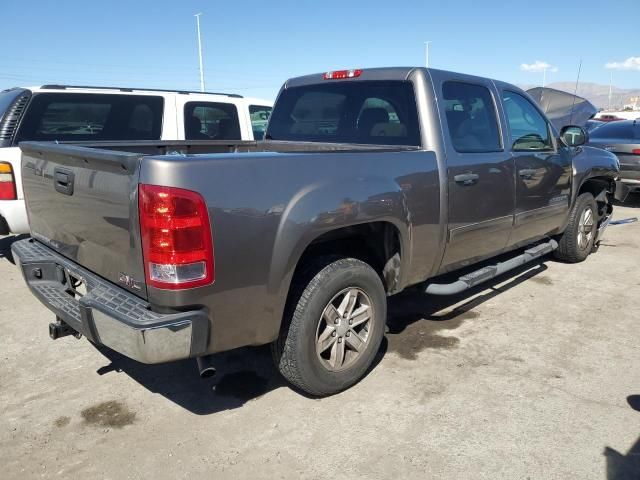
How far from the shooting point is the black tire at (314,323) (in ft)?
9.19

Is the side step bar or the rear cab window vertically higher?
the rear cab window

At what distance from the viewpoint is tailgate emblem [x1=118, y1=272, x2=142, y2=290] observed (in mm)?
2391

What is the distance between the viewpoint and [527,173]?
14.3 ft

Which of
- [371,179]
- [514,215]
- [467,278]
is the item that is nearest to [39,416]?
[371,179]

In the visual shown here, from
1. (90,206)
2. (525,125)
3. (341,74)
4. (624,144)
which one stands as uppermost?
(341,74)

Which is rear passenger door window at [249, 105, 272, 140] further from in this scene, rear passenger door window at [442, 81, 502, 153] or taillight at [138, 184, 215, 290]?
taillight at [138, 184, 215, 290]

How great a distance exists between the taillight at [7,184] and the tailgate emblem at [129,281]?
3.33 m

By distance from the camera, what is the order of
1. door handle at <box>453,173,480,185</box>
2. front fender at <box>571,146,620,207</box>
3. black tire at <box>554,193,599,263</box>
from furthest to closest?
black tire at <box>554,193,599,263</box>, front fender at <box>571,146,620,207</box>, door handle at <box>453,173,480,185</box>

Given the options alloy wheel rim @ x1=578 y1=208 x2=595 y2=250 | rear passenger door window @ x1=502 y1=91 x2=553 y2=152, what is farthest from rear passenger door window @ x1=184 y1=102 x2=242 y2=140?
alloy wheel rim @ x1=578 y1=208 x2=595 y2=250

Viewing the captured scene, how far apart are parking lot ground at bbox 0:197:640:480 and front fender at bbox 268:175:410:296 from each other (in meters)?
0.85

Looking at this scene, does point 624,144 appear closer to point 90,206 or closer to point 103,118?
point 103,118

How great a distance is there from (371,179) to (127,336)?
1.55 meters

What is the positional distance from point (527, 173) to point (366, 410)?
2.56 meters

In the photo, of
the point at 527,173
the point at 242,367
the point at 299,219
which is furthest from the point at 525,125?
the point at 242,367
